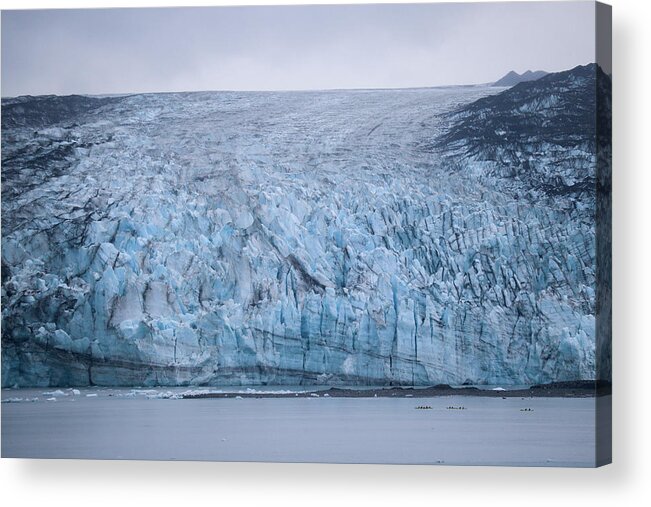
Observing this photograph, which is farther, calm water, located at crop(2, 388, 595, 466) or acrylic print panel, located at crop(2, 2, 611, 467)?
acrylic print panel, located at crop(2, 2, 611, 467)

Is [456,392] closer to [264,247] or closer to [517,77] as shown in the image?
[264,247]

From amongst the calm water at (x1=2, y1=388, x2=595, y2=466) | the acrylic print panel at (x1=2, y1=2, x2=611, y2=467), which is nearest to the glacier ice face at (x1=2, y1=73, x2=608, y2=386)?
the acrylic print panel at (x1=2, y1=2, x2=611, y2=467)

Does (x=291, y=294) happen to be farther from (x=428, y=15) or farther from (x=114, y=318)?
(x=428, y=15)

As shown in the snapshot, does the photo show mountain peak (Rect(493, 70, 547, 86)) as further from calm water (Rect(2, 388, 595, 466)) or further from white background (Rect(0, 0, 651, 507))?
calm water (Rect(2, 388, 595, 466))

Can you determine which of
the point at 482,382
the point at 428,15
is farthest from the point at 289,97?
the point at 482,382

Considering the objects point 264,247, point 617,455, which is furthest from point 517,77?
point 617,455

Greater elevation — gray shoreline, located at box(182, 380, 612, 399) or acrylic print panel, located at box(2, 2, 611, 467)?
acrylic print panel, located at box(2, 2, 611, 467)
